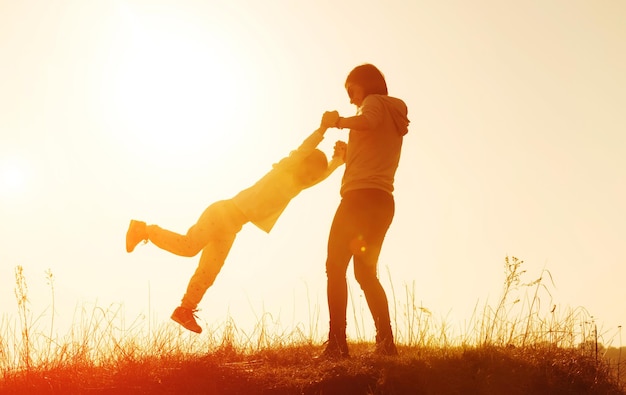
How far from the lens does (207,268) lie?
22.6 ft

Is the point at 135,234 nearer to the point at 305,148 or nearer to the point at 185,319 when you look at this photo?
the point at 185,319

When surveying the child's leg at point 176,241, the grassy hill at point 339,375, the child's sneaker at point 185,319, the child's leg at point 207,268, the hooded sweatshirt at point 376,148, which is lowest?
the grassy hill at point 339,375

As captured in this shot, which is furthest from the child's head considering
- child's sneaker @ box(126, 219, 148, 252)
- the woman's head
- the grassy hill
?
the grassy hill

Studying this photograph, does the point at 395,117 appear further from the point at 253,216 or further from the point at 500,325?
the point at 500,325

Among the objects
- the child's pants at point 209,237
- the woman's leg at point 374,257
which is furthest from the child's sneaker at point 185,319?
the woman's leg at point 374,257

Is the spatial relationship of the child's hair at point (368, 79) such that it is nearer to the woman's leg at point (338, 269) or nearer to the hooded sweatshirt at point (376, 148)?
the hooded sweatshirt at point (376, 148)

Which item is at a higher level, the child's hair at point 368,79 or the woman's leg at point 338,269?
the child's hair at point 368,79

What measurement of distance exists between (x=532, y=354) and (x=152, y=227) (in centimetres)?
398

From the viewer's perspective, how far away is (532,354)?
589cm

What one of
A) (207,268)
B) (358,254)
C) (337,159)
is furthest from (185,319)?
(337,159)

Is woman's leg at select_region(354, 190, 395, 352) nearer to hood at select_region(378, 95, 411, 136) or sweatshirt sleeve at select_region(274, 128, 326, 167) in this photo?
hood at select_region(378, 95, 411, 136)

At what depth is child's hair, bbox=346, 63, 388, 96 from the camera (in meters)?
6.36

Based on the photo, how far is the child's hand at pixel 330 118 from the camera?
5969 millimetres

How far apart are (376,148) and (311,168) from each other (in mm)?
972
